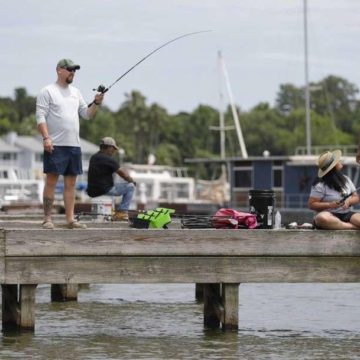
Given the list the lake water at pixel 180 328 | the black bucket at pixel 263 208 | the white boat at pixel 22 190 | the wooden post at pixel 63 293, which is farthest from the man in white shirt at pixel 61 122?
the white boat at pixel 22 190

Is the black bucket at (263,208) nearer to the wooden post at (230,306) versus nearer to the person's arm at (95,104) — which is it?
the wooden post at (230,306)

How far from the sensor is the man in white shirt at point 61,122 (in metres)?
14.3

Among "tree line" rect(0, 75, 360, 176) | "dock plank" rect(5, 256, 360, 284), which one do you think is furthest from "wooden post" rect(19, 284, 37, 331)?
"tree line" rect(0, 75, 360, 176)

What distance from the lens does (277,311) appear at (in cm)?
1825

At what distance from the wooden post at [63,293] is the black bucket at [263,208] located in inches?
201

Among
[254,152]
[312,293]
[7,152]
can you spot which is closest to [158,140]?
[254,152]

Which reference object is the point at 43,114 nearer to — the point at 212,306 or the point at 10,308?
the point at 10,308

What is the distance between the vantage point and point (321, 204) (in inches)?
565

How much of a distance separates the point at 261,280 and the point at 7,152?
344 feet

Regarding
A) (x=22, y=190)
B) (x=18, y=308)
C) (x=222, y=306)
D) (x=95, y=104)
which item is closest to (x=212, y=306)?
(x=222, y=306)

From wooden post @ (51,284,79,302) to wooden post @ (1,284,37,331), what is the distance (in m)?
3.74

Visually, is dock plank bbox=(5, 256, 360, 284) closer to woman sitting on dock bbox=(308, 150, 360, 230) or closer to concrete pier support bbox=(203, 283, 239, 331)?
concrete pier support bbox=(203, 283, 239, 331)

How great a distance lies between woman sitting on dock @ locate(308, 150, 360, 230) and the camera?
14.1 m

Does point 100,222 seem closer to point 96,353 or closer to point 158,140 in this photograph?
point 96,353
